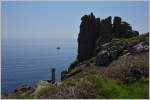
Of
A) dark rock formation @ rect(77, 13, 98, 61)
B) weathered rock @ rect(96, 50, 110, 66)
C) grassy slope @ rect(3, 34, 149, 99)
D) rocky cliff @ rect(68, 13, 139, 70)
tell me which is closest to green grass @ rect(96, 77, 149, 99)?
grassy slope @ rect(3, 34, 149, 99)

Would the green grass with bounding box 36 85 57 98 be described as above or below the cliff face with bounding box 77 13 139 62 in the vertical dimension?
below

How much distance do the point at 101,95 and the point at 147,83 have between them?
1116mm

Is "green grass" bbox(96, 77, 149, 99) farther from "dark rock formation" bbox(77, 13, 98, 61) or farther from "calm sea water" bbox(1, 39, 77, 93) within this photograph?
"dark rock formation" bbox(77, 13, 98, 61)

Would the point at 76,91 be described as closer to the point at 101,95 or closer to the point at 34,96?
the point at 101,95

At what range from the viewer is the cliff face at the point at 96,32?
45.4 metres

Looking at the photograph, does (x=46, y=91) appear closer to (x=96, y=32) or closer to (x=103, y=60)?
(x=103, y=60)

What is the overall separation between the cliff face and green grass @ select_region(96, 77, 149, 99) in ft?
112

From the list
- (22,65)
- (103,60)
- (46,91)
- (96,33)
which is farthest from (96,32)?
(46,91)

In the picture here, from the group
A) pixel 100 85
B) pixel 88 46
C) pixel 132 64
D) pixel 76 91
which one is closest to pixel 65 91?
pixel 76 91

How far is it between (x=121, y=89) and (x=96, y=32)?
138 feet

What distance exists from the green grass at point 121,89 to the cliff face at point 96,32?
34057 millimetres

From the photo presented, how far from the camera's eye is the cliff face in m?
45.4

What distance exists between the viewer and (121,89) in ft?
26.6

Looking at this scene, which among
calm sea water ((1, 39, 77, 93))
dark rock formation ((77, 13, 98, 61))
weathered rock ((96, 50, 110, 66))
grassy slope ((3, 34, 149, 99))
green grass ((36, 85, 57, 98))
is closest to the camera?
grassy slope ((3, 34, 149, 99))
